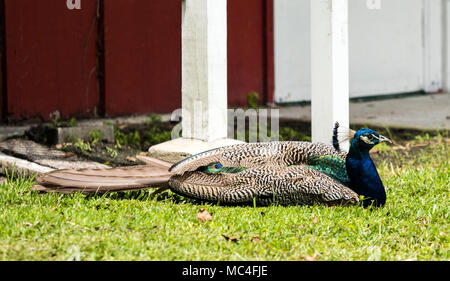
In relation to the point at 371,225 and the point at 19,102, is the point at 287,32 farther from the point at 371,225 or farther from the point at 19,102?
the point at 371,225

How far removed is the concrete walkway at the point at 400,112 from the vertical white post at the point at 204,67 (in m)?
3.36

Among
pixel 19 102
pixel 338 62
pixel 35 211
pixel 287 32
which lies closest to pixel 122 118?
pixel 19 102

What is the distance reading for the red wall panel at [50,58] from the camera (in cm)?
823

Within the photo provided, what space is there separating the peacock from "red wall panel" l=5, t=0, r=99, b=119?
3.69m

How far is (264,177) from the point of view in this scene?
15.5 feet

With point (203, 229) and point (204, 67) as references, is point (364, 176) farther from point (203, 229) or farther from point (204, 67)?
point (204, 67)

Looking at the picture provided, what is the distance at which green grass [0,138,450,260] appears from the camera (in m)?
3.69

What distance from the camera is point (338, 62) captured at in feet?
19.5

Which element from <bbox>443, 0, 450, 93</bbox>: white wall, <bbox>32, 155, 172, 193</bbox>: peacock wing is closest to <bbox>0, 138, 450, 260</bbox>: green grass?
<bbox>32, 155, 172, 193</bbox>: peacock wing

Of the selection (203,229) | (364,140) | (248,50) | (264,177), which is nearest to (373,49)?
(248,50)

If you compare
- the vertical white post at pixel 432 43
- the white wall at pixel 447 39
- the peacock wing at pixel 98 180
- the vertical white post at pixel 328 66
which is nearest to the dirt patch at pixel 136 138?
the vertical white post at pixel 328 66

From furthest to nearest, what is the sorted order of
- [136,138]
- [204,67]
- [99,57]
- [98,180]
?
1. [99,57]
2. [136,138]
3. [204,67]
4. [98,180]

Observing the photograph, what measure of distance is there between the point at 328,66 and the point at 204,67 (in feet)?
3.14
